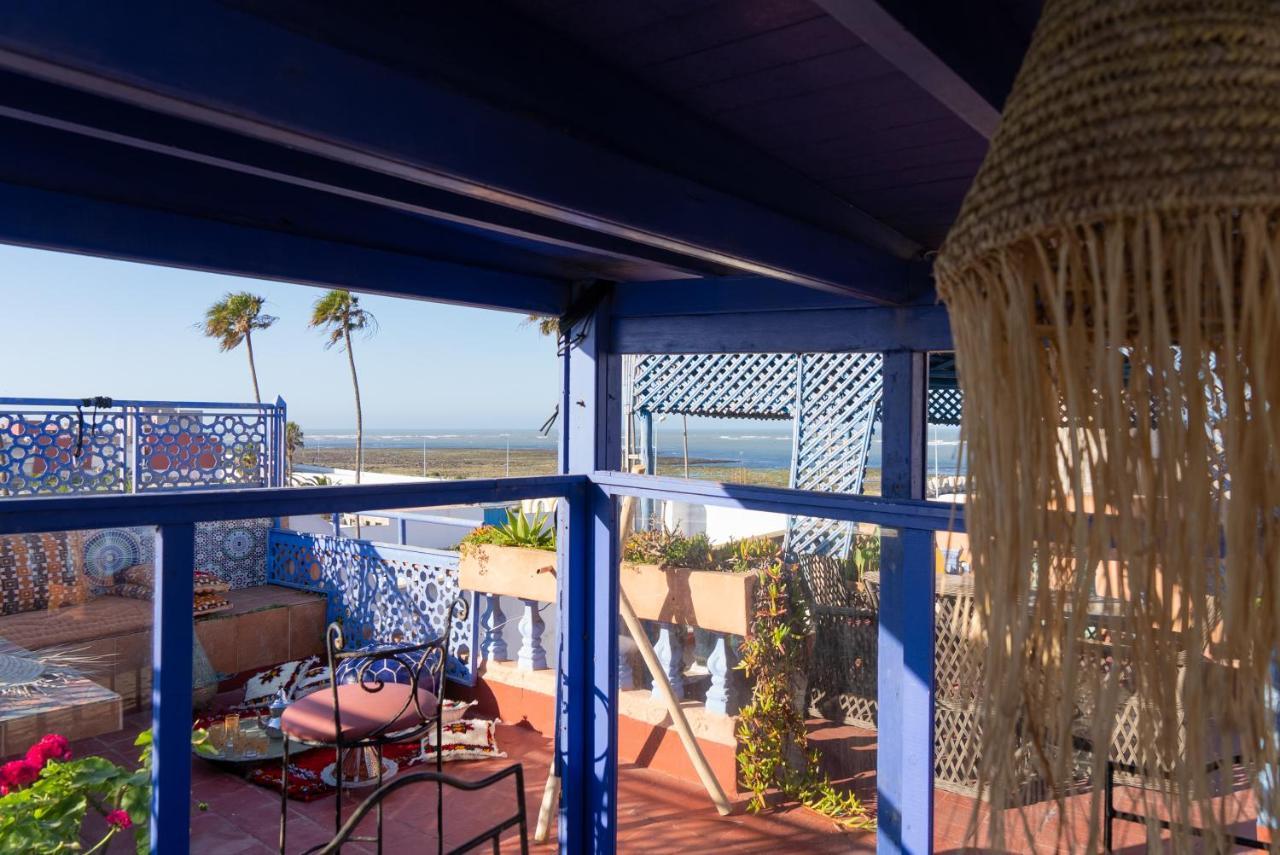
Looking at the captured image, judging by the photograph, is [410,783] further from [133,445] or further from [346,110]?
[133,445]

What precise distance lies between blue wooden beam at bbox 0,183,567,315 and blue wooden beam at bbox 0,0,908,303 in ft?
2.67

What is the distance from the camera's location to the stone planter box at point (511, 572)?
161 inches

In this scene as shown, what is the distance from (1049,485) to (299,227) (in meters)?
1.77

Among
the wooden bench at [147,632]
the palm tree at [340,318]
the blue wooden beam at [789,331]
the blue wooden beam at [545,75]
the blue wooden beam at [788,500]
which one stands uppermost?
the palm tree at [340,318]

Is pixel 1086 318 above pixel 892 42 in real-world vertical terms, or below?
below

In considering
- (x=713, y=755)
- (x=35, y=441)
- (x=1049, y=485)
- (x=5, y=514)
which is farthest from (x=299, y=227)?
(x=35, y=441)

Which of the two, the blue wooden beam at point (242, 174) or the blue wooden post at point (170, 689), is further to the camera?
the blue wooden post at point (170, 689)

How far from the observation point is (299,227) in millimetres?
1880

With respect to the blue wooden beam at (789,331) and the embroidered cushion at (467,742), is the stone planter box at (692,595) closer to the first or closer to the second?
the blue wooden beam at (789,331)

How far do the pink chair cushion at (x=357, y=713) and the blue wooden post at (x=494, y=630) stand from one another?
1802 millimetres

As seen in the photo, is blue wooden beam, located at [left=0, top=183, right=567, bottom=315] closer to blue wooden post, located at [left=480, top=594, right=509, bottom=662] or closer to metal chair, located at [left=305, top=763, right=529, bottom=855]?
metal chair, located at [left=305, top=763, right=529, bottom=855]

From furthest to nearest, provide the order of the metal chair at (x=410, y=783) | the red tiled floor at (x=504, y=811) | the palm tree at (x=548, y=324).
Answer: the palm tree at (x=548, y=324) → the red tiled floor at (x=504, y=811) → the metal chair at (x=410, y=783)

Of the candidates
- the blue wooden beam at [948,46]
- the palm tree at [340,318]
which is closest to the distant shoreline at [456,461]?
the palm tree at [340,318]

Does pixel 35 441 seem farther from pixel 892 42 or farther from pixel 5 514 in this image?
pixel 892 42
